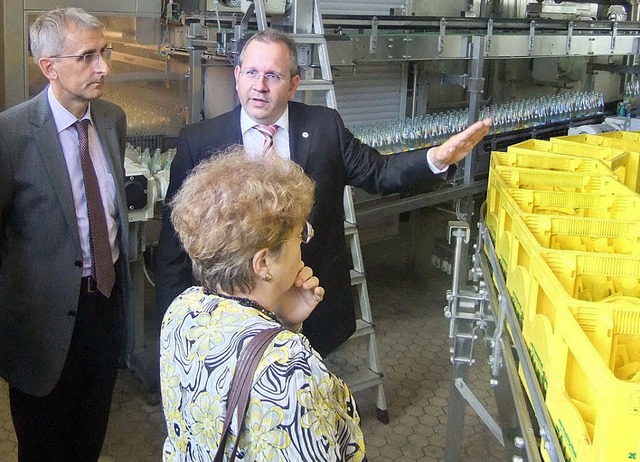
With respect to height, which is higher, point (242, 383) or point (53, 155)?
point (53, 155)

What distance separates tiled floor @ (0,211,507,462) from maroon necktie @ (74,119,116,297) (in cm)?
111

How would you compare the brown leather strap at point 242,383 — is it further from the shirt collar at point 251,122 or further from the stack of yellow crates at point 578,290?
the shirt collar at point 251,122

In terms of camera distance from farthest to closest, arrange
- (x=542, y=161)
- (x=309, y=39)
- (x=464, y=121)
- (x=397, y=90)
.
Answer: (x=397, y=90)
(x=464, y=121)
(x=309, y=39)
(x=542, y=161)

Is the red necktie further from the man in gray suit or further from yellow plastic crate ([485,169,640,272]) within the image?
yellow plastic crate ([485,169,640,272])

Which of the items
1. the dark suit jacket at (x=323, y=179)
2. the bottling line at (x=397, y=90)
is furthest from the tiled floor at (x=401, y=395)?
the dark suit jacket at (x=323, y=179)

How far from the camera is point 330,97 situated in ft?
11.0

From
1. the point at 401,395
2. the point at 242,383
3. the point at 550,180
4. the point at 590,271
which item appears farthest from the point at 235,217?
the point at 401,395

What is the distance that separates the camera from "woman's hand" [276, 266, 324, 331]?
1.39 m

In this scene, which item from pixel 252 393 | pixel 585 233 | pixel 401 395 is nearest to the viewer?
Result: pixel 252 393

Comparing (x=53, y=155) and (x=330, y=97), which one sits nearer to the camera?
(x=53, y=155)

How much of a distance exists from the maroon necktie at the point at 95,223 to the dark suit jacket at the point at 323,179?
6.4 inches

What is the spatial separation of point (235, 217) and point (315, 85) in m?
2.11

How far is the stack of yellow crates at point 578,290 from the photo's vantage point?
3.94 ft

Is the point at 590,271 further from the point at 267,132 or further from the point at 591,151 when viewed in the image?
the point at 591,151
